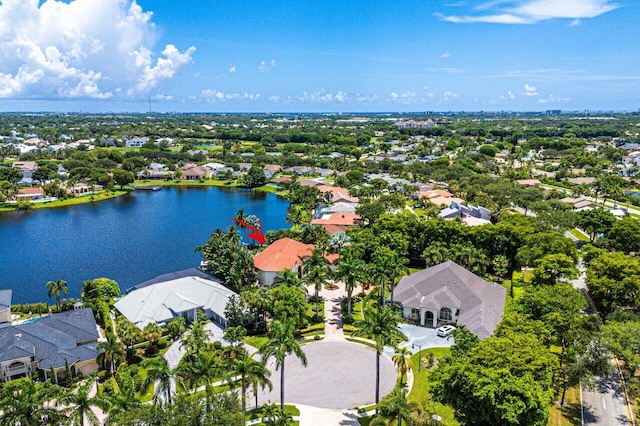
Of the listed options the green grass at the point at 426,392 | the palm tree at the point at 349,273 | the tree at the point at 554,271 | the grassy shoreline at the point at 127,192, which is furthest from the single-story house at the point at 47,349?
the grassy shoreline at the point at 127,192

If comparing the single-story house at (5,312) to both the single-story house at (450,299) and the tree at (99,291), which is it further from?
the single-story house at (450,299)

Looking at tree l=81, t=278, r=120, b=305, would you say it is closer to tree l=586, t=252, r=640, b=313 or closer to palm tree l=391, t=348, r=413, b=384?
palm tree l=391, t=348, r=413, b=384

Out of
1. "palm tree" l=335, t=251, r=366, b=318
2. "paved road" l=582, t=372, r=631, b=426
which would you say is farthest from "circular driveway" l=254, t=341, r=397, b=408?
"paved road" l=582, t=372, r=631, b=426

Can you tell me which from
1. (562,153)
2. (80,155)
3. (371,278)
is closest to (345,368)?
(371,278)

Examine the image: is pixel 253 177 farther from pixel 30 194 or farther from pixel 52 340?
pixel 52 340

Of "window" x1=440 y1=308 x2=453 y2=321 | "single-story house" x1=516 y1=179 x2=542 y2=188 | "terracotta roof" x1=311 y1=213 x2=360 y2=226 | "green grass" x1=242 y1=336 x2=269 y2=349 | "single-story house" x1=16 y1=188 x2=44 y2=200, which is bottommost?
"green grass" x1=242 y1=336 x2=269 y2=349
